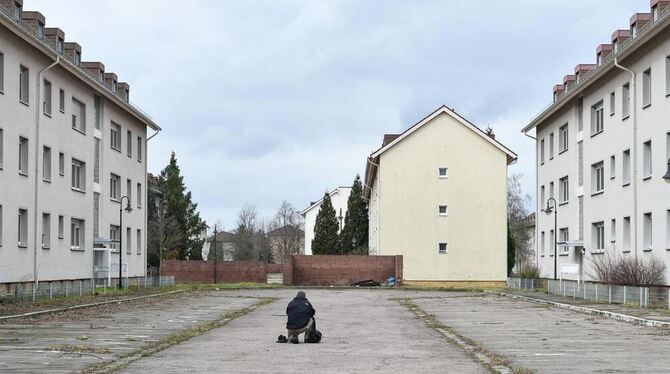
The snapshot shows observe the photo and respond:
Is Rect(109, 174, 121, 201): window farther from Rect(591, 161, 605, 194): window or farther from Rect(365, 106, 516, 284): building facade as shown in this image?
Rect(591, 161, 605, 194): window

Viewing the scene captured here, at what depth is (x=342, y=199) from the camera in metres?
115

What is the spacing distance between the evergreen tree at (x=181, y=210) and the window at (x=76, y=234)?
42328mm

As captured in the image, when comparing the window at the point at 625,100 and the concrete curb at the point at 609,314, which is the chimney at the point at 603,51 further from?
the concrete curb at the point at 609,314

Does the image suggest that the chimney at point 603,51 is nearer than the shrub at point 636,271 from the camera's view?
No

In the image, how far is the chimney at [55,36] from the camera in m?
40.7

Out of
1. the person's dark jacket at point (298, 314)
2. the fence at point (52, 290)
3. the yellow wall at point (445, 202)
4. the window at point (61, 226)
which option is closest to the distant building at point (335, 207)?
the yellow wall at point (445, 202)

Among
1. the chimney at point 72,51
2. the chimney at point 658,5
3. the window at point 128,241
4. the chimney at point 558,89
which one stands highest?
the chimney at point 72,51

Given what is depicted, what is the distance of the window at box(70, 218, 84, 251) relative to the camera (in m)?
40.9

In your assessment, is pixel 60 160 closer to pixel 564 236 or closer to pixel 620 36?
pixel 620 36

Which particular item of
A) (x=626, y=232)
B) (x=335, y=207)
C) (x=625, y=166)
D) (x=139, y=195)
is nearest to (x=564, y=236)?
(x=626, y=232)

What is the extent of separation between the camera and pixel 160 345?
16.5 m

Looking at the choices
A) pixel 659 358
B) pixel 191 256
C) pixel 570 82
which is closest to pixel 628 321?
pixel 659 358

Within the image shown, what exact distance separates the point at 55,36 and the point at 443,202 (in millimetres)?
27906

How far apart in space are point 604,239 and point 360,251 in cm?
4229
